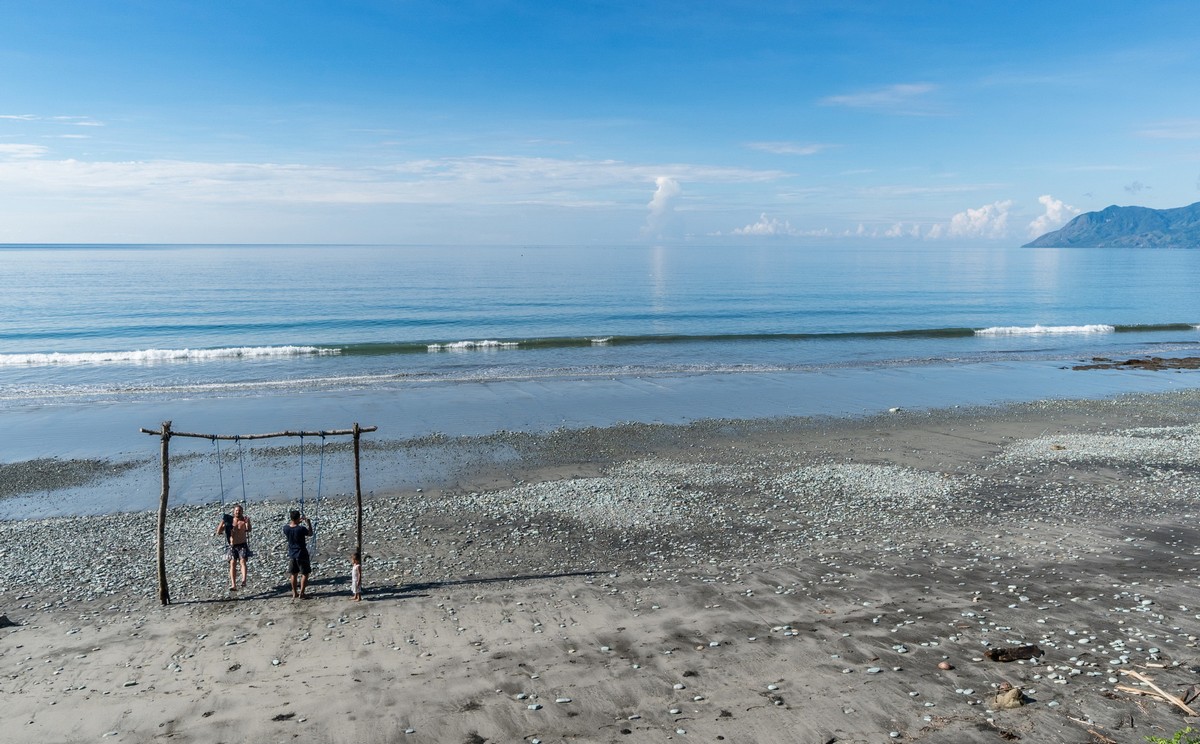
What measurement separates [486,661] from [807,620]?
5.08m

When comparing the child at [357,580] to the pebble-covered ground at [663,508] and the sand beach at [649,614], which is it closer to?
the sand beach at [649,614]

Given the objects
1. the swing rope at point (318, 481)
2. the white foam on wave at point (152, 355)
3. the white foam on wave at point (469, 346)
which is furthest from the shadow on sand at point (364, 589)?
the white foam on wave at point (469, 346)

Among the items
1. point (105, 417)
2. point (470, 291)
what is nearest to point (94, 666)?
point (105, 417)

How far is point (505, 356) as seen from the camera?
44.0 m

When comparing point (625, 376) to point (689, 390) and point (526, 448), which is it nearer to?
point (689, 390)

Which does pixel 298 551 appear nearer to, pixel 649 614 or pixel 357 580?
pixel 357 580

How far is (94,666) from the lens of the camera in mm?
10945

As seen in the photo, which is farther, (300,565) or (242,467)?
(242,467)

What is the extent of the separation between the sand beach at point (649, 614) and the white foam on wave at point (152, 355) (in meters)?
26.3

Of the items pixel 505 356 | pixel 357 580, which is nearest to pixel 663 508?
pixel 357 580

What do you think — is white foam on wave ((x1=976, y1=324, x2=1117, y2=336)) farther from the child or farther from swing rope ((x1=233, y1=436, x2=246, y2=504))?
the child

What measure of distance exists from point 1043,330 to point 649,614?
180 feet

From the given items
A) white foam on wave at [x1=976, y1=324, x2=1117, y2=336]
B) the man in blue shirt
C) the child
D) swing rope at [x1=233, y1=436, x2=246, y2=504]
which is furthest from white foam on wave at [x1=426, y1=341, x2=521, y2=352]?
white foam on wave at [x1=976, y1=324, x2=1117, y2=336]

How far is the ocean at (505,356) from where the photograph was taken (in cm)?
2872
